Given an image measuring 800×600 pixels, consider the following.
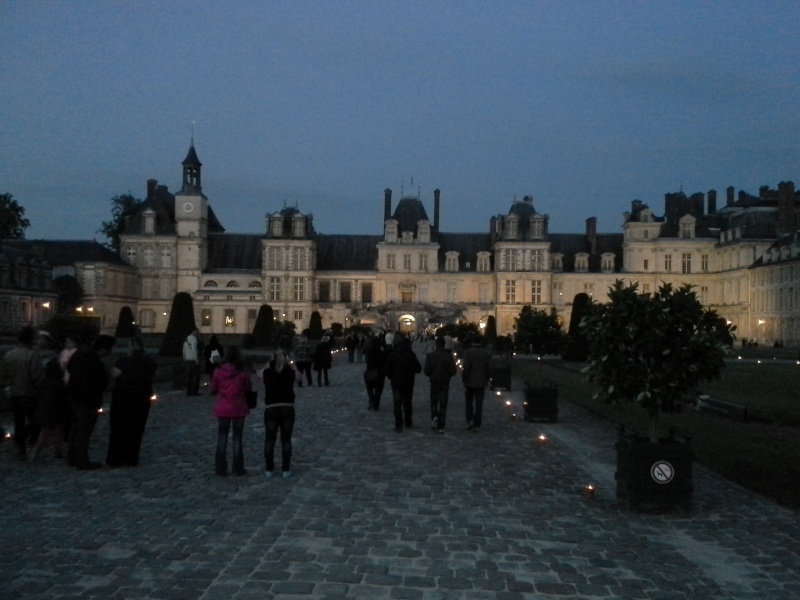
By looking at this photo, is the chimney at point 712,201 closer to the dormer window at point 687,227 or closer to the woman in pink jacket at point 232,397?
the dormer window at point 687,227

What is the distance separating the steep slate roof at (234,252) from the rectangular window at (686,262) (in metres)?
32.7

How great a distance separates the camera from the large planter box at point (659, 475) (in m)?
7.58

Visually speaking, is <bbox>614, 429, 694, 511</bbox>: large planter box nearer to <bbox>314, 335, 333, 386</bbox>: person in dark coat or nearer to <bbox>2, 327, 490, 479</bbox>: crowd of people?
<bbox>2, 327, 490, 479</bbox>: crowd of people

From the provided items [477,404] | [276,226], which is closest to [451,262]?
[276,226]

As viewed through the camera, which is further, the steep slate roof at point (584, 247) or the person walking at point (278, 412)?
the steep slate roof at point (584, 247)

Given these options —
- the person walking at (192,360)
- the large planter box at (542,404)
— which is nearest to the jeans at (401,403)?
the large planter box at (542,404)

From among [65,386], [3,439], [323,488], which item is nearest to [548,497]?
[323,488]

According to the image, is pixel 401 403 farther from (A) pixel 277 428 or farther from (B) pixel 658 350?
(B) pixel 658 350

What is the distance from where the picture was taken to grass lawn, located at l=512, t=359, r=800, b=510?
31.0 ft

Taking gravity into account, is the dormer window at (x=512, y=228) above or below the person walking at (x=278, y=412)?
above

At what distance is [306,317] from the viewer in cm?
6538

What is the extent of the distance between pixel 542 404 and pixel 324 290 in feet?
176

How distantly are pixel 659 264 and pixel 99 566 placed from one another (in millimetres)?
64035

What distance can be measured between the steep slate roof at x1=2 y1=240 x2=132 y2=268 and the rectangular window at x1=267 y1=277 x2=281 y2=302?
11.0m
